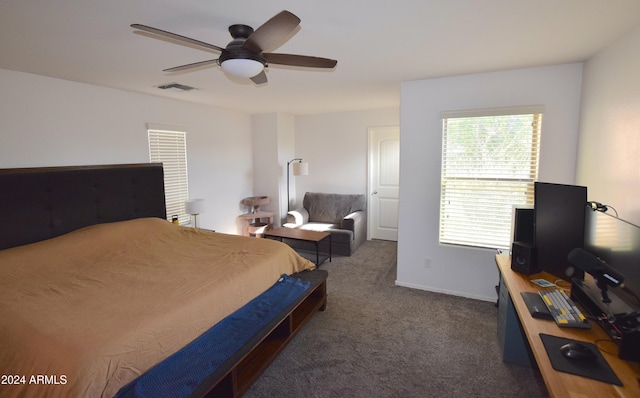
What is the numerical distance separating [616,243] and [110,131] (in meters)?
4.41

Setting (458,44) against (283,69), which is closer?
(458,44)

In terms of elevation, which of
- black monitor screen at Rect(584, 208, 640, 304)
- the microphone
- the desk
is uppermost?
black monitor screen at Rect(584, 208, 640, 304)

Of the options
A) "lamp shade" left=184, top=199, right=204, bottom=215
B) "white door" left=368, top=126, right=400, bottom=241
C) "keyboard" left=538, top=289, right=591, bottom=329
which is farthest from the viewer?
"white door" left=368, top=126, right=400, bottom=241

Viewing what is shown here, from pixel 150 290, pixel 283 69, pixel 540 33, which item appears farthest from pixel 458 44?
pixel 150 290

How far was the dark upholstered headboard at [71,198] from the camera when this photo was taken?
2.59 metres

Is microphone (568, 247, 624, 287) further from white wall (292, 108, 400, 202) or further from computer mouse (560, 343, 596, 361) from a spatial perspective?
white wall (292, 108, 400, 202)

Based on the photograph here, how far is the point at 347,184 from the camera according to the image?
5.77 meters

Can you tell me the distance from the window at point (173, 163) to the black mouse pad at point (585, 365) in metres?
4.24

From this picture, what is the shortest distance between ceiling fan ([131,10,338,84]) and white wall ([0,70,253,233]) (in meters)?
2.19

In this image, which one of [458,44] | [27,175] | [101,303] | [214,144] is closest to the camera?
[101,303]

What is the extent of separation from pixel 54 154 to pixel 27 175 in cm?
36

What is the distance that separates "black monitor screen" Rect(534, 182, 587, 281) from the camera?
1.87 meters

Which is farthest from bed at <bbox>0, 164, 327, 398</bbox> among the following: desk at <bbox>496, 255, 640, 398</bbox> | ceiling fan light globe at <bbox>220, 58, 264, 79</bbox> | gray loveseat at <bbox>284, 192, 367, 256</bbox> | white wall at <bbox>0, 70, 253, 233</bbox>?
gray loveseat at <bbox>284, 192, 367, 256</bbox>

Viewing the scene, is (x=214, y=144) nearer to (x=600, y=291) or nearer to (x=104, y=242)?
(x=104, y=242)
